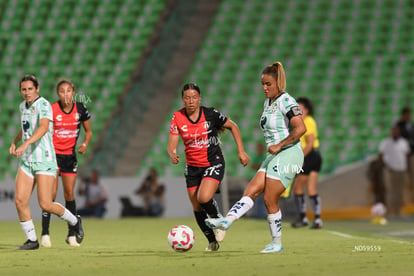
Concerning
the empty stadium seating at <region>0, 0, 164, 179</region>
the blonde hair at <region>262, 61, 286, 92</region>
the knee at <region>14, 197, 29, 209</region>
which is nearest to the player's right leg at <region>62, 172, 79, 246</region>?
the knee at <region>14, 197, 29, 209</region>

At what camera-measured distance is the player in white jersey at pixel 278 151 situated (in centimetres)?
836

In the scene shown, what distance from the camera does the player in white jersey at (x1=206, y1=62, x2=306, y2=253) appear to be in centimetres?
836

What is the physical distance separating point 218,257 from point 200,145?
1.26 meters

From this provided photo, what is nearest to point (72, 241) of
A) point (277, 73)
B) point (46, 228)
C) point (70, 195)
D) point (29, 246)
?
point (46, 228)

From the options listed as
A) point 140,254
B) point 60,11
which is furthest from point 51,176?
point 60,11

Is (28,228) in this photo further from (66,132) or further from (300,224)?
(300,224)

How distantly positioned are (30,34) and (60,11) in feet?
3.33

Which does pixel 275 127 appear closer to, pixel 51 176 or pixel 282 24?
pixel 51 176

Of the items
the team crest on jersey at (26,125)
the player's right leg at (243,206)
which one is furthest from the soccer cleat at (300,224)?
the team crest on jersey at (26,125)

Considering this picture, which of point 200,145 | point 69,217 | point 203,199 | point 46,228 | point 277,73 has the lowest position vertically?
point 46,228

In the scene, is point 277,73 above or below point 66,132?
above

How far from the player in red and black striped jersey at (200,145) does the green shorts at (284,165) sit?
0.53 meters

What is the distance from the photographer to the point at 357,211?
62.6ft

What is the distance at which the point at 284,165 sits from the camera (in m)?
8.39
